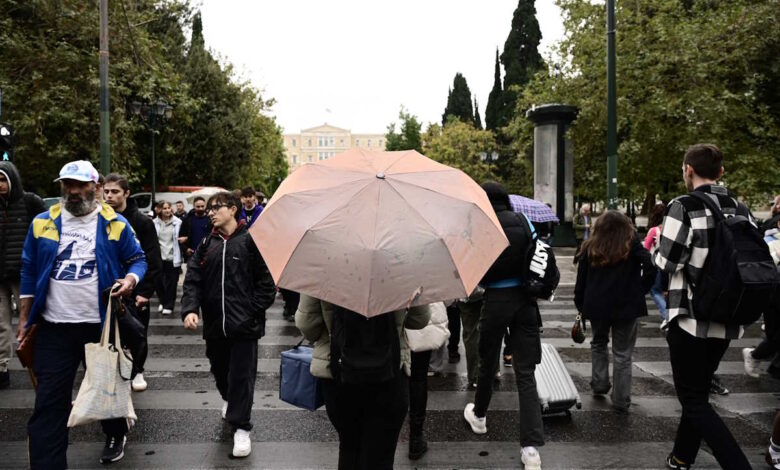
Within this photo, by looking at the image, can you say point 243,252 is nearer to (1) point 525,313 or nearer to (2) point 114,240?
(2) point 114,240

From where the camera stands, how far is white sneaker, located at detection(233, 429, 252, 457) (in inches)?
170

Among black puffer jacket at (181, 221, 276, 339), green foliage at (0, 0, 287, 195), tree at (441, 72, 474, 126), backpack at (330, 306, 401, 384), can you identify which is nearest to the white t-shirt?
black puffer jacket at (181, 221, 276, 339)

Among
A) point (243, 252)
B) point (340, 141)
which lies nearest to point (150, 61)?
point (243, 252)

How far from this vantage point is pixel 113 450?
4266mm

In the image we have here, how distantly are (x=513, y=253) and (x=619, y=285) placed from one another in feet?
4.94

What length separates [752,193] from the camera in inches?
589

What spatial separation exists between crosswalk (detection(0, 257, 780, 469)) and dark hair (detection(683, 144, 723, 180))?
80.3 inches

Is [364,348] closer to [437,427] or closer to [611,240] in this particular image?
[437,427]

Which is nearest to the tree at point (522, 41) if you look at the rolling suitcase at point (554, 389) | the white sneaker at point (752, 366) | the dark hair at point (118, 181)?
the white sneaker at point (752, 366)

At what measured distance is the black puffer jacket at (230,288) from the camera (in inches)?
171

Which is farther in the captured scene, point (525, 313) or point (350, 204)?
point (525, 313)

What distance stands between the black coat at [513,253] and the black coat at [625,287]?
136 centimetres

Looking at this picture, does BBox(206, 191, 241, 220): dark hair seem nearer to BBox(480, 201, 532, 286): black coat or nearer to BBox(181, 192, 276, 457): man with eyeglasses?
BBox(181, 192, 276, 457): man with eyeglasses

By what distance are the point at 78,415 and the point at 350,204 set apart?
2326 millimetres
